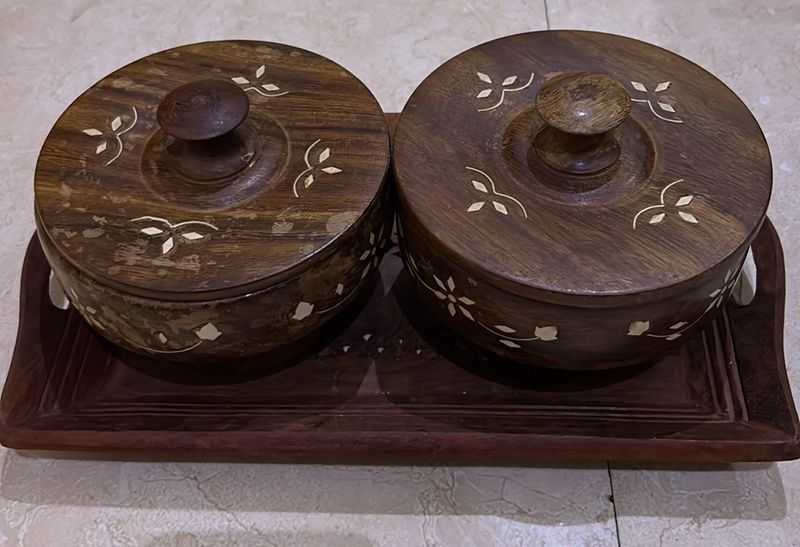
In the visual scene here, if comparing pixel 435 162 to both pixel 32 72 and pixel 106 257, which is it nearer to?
pixel 106 257

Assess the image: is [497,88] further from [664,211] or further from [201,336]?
[201,336]

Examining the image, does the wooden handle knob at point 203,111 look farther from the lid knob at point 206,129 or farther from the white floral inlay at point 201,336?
the white floral inlay at point 201,336

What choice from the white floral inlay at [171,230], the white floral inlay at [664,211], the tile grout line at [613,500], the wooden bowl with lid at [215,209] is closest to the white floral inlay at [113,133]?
the wooden bowl with lid at [215,209]

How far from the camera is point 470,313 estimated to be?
2.97ft

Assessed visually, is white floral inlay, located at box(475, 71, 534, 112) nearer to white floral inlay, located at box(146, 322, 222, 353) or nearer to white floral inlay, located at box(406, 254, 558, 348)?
white floral inlay, located at box(406, 254, 558, 348)

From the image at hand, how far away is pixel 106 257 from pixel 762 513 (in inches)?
32.1

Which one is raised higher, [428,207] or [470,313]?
[428,207]

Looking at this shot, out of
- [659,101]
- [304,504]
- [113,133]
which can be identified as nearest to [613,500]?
[304,504]

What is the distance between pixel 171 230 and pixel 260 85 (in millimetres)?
235

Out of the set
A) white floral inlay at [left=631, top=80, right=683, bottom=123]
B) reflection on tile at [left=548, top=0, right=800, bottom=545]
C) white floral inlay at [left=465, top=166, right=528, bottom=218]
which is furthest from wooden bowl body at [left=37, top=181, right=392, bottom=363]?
reflection on tile at [left=548, top=0, right=800, bottom=545]

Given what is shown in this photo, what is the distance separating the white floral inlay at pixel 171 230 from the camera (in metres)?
0.86

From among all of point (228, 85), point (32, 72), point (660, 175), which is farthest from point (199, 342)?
point (32, 72)

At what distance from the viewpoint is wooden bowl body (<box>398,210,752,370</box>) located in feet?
2.74

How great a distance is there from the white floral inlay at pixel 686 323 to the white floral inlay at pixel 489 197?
0.53ft
